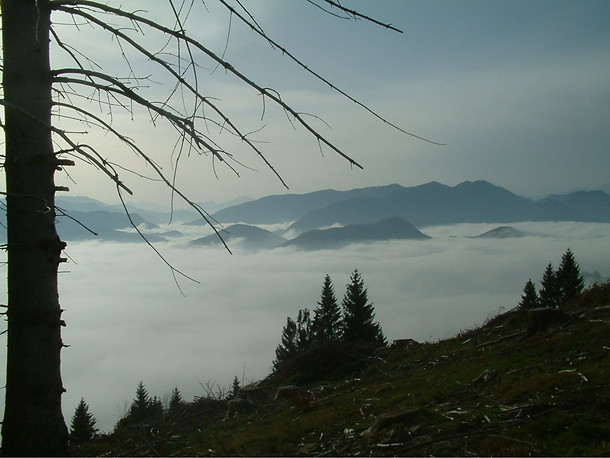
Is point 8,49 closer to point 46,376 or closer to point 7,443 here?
point 46,376

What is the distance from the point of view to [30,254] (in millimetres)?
2695

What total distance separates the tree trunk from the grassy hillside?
0.75 m

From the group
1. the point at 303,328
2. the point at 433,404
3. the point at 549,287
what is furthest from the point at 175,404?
the point at 549,287

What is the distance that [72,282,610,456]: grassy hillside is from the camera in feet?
14.1

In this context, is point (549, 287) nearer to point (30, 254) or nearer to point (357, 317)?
point (357, 317)

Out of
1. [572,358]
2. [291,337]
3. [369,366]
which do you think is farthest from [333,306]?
[572,358]

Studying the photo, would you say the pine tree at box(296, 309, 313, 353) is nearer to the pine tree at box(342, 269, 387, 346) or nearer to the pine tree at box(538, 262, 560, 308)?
the pine tree at box(342, 269, 387, 346)

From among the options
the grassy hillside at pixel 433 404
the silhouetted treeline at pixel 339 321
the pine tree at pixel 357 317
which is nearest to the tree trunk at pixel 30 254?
the grassy hillside at pixel 433 404

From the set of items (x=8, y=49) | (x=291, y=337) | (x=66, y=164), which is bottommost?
(x=291, y=337)

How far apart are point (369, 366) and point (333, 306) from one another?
42.8 metres

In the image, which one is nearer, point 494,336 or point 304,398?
point 304,398

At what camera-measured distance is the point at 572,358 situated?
6.53 metres

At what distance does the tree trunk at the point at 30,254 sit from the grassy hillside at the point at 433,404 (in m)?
0.75

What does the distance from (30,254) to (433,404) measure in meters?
5.36
